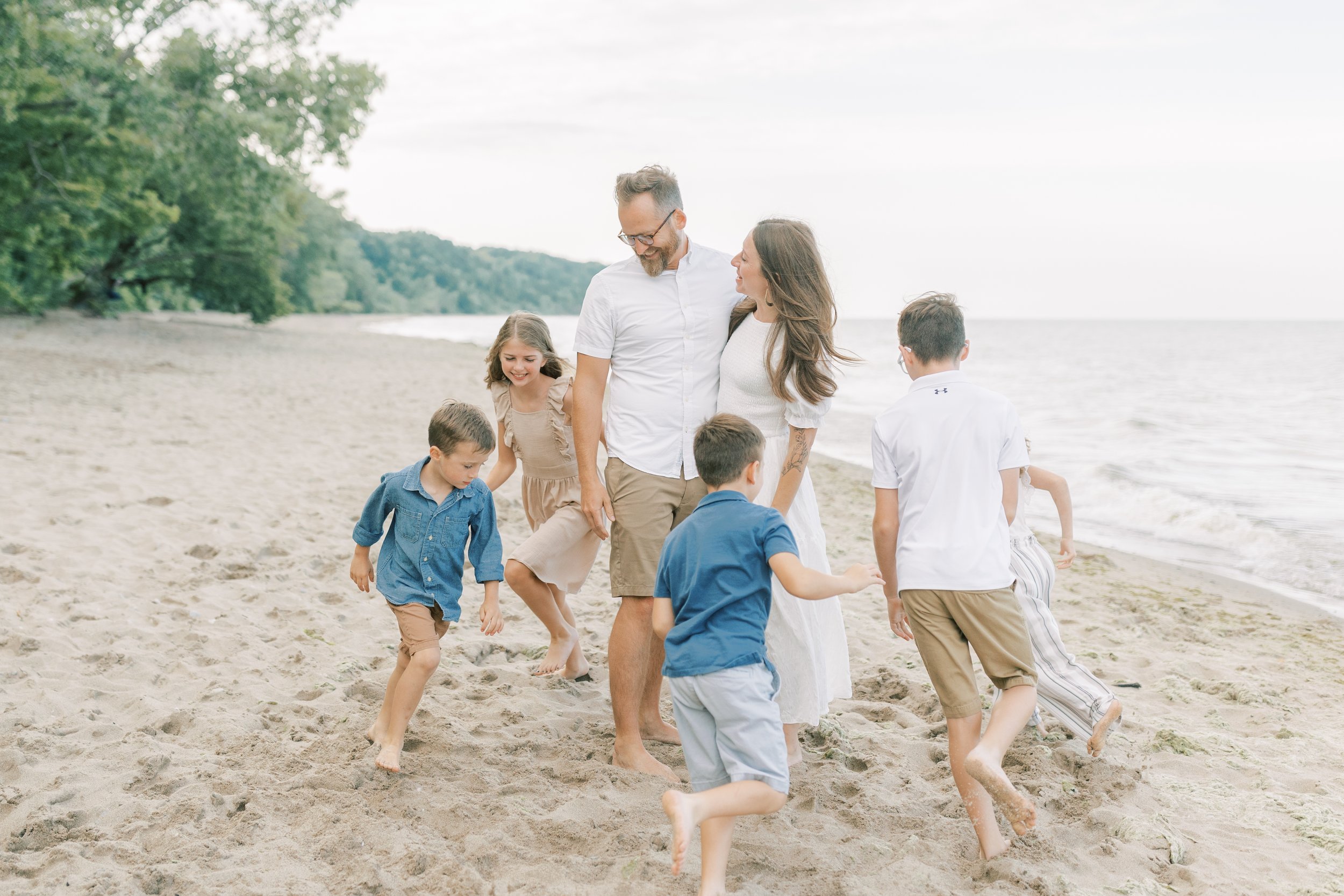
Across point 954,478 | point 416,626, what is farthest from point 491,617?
point 954,478

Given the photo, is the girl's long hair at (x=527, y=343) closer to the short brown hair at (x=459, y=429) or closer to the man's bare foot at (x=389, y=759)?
the short brown hair at (x=459, y=429)

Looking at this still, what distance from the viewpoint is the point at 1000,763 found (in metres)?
2.76

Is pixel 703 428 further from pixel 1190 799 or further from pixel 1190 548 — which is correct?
pixel 1190 548

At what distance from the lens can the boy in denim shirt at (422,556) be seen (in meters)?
3.35

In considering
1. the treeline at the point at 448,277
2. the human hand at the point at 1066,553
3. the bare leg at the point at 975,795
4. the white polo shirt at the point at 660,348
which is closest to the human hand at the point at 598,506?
the white polo shirt at the point at 660,348

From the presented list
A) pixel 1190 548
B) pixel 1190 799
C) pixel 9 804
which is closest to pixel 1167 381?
pixel 1190 548

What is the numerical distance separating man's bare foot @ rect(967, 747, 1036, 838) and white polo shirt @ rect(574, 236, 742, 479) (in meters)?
1.37

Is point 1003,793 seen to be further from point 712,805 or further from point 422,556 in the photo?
point 422,556

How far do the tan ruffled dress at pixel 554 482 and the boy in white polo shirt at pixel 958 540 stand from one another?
5.31 ft

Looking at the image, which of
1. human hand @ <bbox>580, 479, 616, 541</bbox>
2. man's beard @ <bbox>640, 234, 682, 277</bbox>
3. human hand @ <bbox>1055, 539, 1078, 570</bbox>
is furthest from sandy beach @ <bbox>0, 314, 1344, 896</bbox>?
man's beard @ <bbox>640, 234, 682, 277</bbox>

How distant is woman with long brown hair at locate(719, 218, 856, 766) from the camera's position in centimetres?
320

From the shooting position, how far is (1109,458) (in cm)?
1327

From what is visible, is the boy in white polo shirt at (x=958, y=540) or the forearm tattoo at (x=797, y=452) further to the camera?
the forearm tattoo at (x=797, y=452)

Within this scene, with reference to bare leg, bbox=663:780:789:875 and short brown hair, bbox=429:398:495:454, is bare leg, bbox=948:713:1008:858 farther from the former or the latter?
short brown hair, bbox=429:398:495:454
